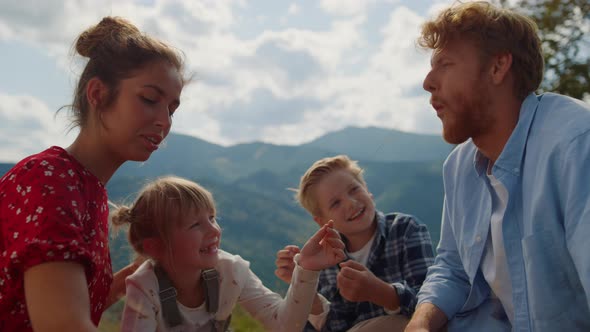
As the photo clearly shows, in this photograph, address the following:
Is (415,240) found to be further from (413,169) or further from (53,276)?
(413,169)

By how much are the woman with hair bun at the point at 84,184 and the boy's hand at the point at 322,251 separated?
3.16 ft

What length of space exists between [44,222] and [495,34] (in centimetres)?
223

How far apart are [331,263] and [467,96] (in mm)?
1095

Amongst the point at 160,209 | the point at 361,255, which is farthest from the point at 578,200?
the point at 160,209

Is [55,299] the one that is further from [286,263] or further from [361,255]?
[361,255]

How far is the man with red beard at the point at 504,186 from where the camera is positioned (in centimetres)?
205

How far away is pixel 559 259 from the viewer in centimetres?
207

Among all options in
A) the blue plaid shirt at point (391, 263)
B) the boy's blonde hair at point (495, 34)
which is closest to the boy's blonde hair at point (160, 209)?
the blue plaid shirt at point (391, 263)

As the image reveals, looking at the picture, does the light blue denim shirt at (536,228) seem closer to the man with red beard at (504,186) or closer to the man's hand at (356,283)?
the man with red beard at (504,186)

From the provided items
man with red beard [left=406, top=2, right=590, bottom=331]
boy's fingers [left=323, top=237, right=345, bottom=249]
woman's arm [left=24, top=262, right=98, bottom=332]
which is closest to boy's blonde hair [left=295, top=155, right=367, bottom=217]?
man with red beard [left=406, top=2, right=590, bottom=331]

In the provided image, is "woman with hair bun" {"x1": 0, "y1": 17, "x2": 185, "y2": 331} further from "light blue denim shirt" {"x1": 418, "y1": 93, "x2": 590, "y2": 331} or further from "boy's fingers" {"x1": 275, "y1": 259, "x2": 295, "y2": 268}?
"light blue denim shirt" {"x1": 418, "y1": 93, "x2": 590, "y2": 331}

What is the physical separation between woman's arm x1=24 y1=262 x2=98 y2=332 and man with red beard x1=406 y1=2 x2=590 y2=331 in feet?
5.04

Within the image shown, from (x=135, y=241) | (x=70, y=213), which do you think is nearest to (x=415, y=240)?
(x=135, y=241)

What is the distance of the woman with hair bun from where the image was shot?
1686 mm
